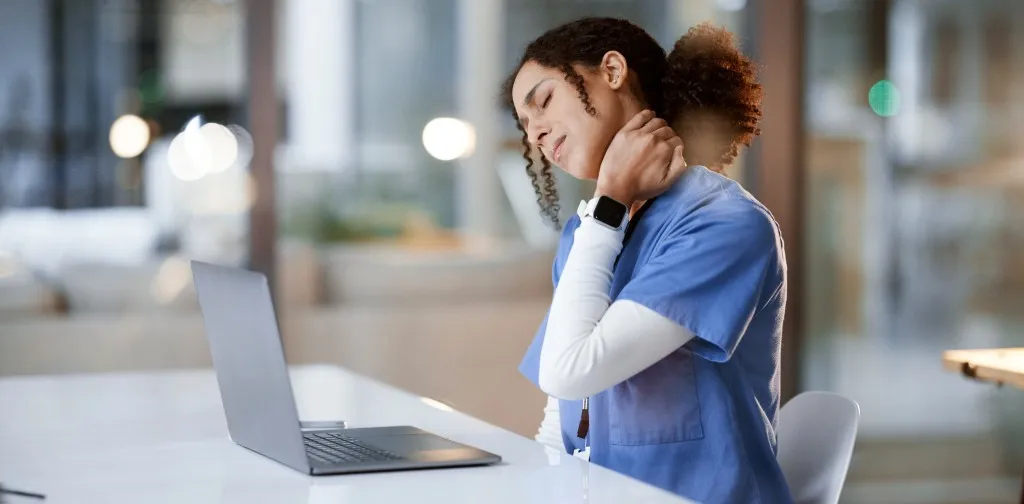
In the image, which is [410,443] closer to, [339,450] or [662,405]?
[339,450]

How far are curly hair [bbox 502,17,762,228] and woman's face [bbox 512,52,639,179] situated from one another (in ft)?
0.04

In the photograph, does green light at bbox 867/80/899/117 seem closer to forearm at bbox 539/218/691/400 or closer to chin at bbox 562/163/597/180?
chin at bbox 562/163/597/180

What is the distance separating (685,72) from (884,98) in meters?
2.33

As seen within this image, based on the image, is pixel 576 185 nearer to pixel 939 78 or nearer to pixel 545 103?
pixel 939 78

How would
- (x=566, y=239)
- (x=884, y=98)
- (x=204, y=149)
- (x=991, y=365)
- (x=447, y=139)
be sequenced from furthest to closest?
(x=447, y=139) → (x=204, y=149) → (x=884, y=98) → (x=991, y=365) → (x=566, y=239)

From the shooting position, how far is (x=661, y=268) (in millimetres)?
1534

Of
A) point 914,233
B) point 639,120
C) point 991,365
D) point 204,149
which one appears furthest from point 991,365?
point 204,149

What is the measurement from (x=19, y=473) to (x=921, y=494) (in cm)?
314

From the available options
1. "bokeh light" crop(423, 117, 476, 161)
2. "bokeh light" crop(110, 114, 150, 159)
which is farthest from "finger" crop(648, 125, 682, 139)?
"bokeh light" crop(423, 117, 476, 161)

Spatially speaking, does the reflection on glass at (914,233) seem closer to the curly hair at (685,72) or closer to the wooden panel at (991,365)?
the wooden panel at (991,365)

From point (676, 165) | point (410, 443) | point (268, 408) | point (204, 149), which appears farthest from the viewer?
point (204, 149)

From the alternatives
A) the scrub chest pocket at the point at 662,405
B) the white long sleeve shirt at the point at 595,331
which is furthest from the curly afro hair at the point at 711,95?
the scrub chest pocket at the point at 662,405

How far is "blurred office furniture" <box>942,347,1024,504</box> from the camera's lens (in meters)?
2.33

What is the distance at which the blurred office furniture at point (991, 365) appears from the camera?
7.66ft
